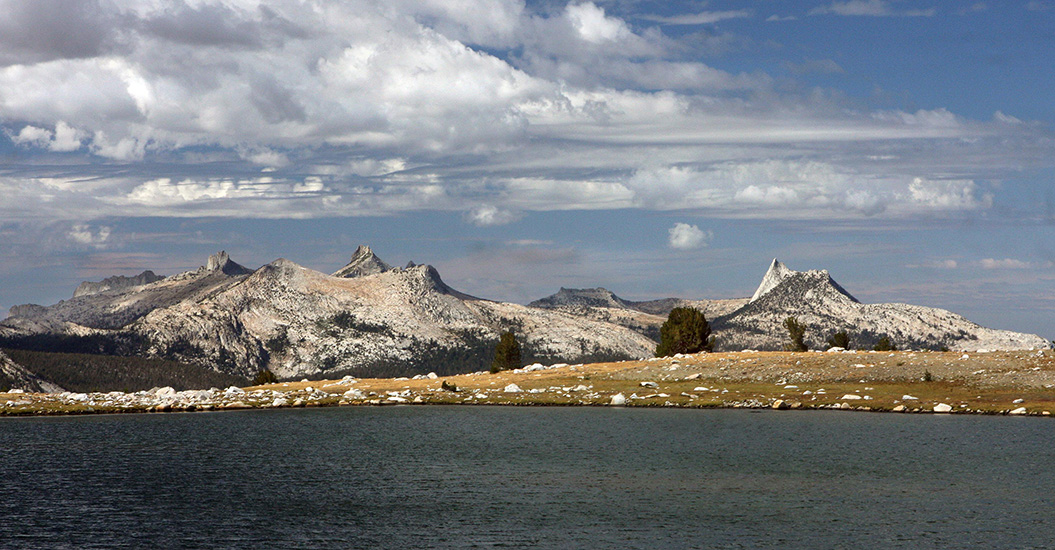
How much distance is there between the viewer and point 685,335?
176 meters

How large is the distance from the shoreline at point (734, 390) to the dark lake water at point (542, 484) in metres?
13.7

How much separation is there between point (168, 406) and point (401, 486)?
7515 centimetres

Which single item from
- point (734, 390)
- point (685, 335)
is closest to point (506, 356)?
point (685, 335)

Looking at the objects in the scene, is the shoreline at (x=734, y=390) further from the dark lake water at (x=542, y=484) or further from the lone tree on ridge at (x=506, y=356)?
the lone tree on ridge at (x=506, y=356)

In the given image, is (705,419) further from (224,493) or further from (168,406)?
(168,406)

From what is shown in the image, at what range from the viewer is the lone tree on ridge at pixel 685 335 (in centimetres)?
17562

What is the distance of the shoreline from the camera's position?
108812mm

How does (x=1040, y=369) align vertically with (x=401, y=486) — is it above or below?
above

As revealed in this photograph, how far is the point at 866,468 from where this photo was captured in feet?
211

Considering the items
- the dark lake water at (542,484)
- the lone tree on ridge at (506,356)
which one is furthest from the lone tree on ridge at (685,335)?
the dark lake water at (542,484)

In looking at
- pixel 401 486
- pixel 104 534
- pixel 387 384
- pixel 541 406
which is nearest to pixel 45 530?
pixel 104 534

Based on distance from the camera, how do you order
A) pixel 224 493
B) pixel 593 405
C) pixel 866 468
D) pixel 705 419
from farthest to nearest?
pixel 593 405 → pixel 705 419 → pixel 866 468 → pixel 224 493

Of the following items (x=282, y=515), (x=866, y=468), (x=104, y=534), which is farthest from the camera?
(x=866, y=468)

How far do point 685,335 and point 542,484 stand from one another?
4715 inches
